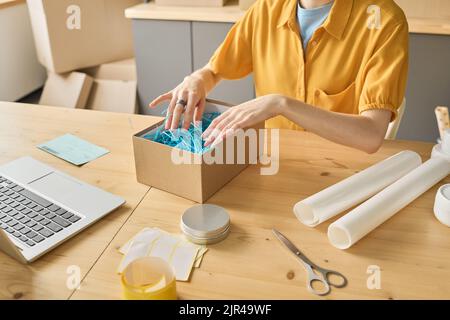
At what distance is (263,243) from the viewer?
936 millimetres

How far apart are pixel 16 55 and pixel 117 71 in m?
0.68

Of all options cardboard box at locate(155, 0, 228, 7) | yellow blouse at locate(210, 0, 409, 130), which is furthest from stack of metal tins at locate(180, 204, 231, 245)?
cardboard box at locate(155, 0, 228, 7)

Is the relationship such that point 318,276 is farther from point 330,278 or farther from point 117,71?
point 117,71

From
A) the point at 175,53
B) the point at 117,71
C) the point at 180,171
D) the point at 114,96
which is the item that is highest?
the point at 180,171

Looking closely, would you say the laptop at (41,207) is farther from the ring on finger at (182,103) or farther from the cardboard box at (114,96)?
the cardboard box at (114,96)

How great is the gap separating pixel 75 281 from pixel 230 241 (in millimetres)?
297

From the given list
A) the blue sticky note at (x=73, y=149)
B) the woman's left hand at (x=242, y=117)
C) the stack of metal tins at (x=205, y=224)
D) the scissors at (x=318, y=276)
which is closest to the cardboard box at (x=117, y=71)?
the blue sticky note at (x=73, y=149)

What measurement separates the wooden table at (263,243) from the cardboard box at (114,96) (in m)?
1.53

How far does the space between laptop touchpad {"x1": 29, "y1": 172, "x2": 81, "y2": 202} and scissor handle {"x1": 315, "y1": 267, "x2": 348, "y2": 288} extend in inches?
22.9

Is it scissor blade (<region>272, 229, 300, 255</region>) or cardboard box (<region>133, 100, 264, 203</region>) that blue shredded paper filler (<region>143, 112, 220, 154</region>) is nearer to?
cardboard box (<region>133, 100, 264, 203</region>)

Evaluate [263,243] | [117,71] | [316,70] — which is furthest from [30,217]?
[117,71]

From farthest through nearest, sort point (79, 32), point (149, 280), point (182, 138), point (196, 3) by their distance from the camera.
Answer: point (79, 32)
point (196, 3)
point (182, 138)
point (149, 280)

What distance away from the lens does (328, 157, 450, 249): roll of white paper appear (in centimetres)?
92
